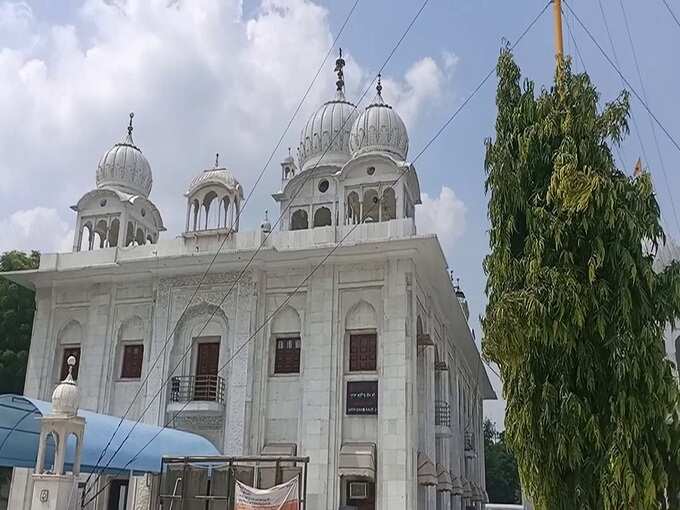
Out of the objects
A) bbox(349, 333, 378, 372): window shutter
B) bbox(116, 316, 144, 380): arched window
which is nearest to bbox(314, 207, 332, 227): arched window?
bbox(349, 333, 378, 372): window shutter

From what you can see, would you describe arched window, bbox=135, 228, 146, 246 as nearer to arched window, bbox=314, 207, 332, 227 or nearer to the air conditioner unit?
arched window, bbox=314, 207, 332, 227

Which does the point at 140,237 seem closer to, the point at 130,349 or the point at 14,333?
the point at 130,349

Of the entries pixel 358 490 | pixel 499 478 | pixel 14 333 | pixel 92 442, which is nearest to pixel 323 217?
pixel 358 490

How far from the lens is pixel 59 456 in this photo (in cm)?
1266

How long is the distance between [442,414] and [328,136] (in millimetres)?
10338

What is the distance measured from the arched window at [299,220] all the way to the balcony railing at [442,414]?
7289mm

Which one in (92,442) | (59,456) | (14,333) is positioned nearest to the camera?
(59,456)

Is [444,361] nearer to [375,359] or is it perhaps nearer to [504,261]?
[375,359]

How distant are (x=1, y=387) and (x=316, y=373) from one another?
522 inches

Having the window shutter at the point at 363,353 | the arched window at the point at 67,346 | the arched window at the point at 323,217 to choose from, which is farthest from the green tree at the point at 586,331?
the arched window at the point at 67,346

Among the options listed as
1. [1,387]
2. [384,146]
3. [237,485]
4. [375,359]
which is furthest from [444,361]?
[1,387]

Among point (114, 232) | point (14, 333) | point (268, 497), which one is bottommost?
point (268, 497)

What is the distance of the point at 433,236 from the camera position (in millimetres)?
18703

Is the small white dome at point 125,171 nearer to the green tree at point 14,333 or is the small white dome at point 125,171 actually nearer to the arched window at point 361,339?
the green tree at point 14,333
